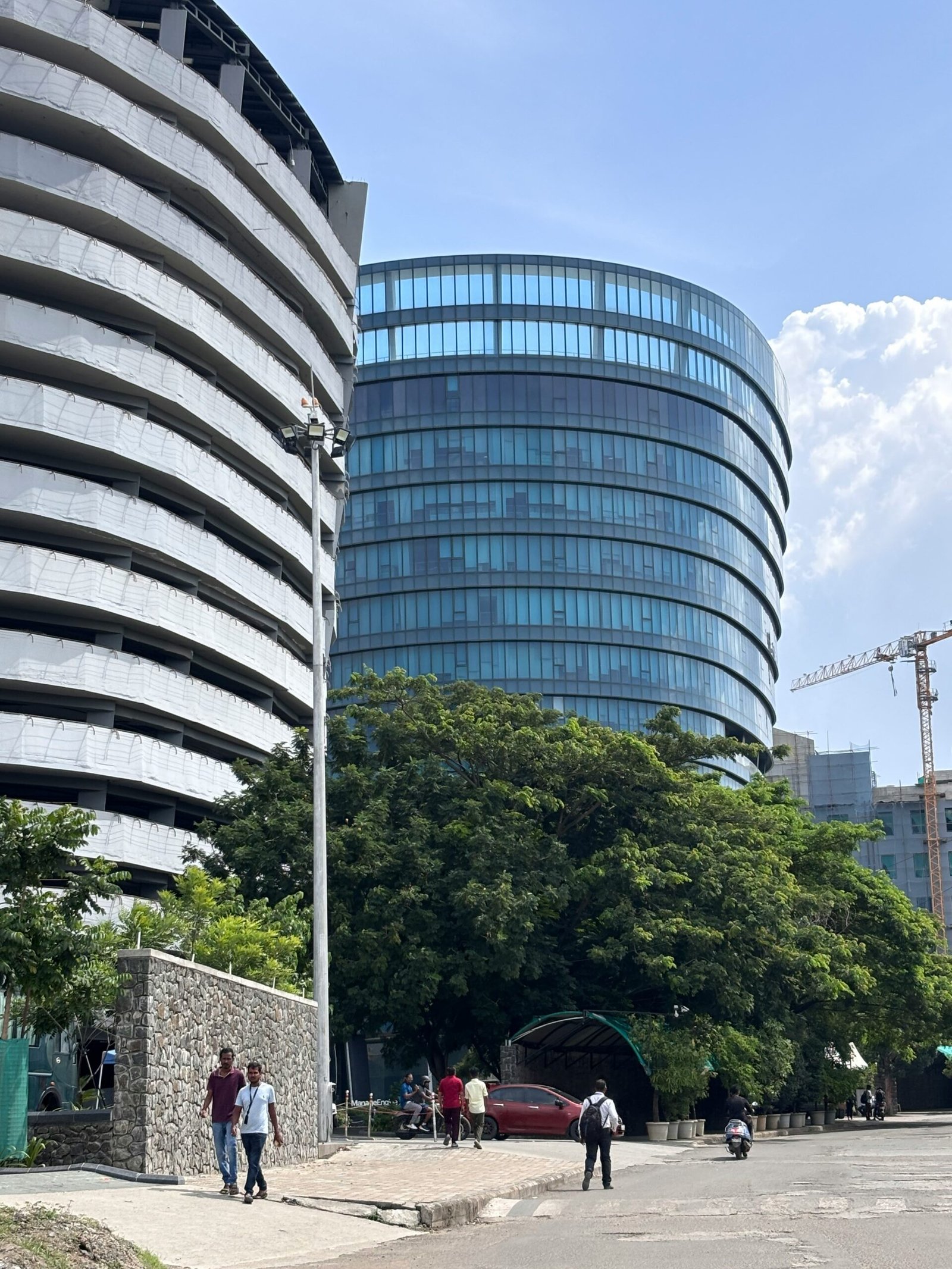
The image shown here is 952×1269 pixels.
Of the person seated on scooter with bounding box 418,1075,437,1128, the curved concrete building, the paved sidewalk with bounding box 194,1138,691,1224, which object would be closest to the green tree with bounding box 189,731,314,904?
the curved concrete building

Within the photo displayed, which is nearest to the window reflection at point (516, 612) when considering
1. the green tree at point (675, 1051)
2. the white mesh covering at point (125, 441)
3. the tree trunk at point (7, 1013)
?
the white mesh covering at point (125, 441)

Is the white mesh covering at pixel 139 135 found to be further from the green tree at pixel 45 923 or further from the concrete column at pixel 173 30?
the green tree at pixel 45 923

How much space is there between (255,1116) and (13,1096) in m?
3.07

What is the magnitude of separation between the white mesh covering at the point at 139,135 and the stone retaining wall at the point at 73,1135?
113 ft

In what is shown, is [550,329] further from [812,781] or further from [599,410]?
[812,781]

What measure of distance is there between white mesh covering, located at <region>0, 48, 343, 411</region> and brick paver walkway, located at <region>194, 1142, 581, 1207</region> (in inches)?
1266

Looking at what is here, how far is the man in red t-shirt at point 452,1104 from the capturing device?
1078 inches

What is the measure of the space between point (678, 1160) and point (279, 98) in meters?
44.3

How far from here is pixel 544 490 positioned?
308 ft

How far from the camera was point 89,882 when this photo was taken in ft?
69.5

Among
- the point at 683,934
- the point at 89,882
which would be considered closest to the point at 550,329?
the point at 683,934

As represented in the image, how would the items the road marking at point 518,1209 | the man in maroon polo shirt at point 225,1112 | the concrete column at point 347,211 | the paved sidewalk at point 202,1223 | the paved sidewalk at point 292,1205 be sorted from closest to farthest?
1. the paved sidewalk at point 202,1223
2. the paved sidewalk at point 292,1205
3. the man in maroon polo shirt at point 225,1112
4. the road marking at point 518,1209
5. the concrete column at point 347,211

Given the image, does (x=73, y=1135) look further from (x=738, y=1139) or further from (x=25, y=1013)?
(x=738, y=1139)

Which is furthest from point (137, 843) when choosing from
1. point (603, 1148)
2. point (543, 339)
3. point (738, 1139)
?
point (543, 339)
